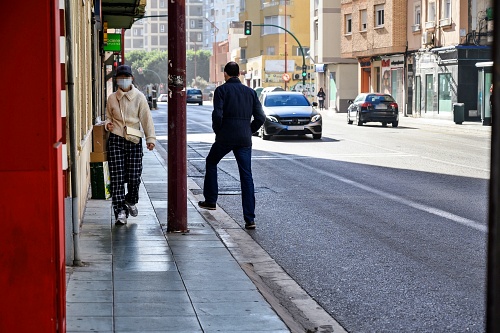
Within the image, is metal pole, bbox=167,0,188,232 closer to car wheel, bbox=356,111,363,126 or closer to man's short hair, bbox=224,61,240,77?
man's short hair, bbox=224,61,240,77

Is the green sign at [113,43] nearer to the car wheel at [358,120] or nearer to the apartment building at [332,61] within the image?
the car wheel at [358,120]

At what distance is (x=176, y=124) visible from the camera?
33.6ft

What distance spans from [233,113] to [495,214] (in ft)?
30.5

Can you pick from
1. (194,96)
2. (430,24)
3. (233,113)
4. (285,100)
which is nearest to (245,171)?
(233,113)

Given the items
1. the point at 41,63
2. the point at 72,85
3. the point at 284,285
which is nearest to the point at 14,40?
the point at 41,63

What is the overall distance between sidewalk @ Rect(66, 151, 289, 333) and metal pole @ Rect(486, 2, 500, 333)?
3.83 metres

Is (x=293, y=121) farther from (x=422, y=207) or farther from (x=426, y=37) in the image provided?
(x=426, y=37)

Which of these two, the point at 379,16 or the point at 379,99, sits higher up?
the point at 379,16

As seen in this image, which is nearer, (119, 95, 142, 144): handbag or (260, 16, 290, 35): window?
(119, 95, 142, 144): handbag

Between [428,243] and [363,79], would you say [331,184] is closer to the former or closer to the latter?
[428,243]

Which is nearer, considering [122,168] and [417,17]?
[122,168]

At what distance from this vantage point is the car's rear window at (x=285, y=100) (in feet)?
104

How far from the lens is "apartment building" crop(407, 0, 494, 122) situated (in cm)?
4741

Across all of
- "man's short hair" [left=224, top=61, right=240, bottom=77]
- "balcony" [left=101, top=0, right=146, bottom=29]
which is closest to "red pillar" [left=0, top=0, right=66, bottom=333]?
"man's short hair" [left=224, top=61, right=240, bottom=77]
